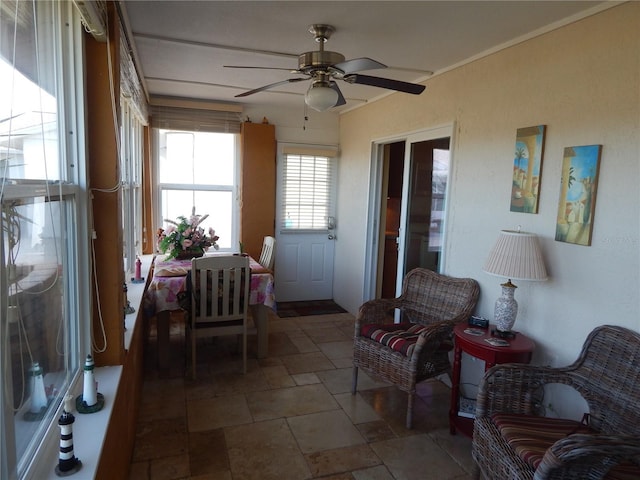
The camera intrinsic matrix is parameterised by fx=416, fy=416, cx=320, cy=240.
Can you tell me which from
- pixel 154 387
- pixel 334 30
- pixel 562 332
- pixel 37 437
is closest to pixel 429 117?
pixel 334 30

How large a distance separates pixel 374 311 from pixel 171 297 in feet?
5.12

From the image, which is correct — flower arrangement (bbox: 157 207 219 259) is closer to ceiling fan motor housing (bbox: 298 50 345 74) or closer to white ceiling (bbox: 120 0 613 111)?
white ceiling (bbox: 120 0 613 111)

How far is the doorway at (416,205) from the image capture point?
3.47 metres

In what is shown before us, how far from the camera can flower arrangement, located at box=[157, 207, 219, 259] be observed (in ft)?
12.6

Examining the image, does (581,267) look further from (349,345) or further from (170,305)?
(170,305)

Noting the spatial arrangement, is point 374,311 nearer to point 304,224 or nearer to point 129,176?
point 129,176

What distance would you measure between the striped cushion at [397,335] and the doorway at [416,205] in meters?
0.61

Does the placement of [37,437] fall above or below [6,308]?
below

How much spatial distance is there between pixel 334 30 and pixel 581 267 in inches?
76.5

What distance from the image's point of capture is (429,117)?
3.47 metres

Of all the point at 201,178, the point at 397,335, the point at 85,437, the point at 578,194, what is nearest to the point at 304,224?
the point at 201,178

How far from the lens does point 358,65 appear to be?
7.06ft

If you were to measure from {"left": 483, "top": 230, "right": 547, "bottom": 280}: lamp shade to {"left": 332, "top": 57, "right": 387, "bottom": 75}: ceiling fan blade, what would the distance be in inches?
47.7

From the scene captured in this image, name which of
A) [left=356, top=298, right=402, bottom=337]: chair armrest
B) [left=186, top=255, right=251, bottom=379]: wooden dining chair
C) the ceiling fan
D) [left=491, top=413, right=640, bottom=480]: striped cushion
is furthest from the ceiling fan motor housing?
[left=491, top=413, right=640, bottom=480]: striped cushion
